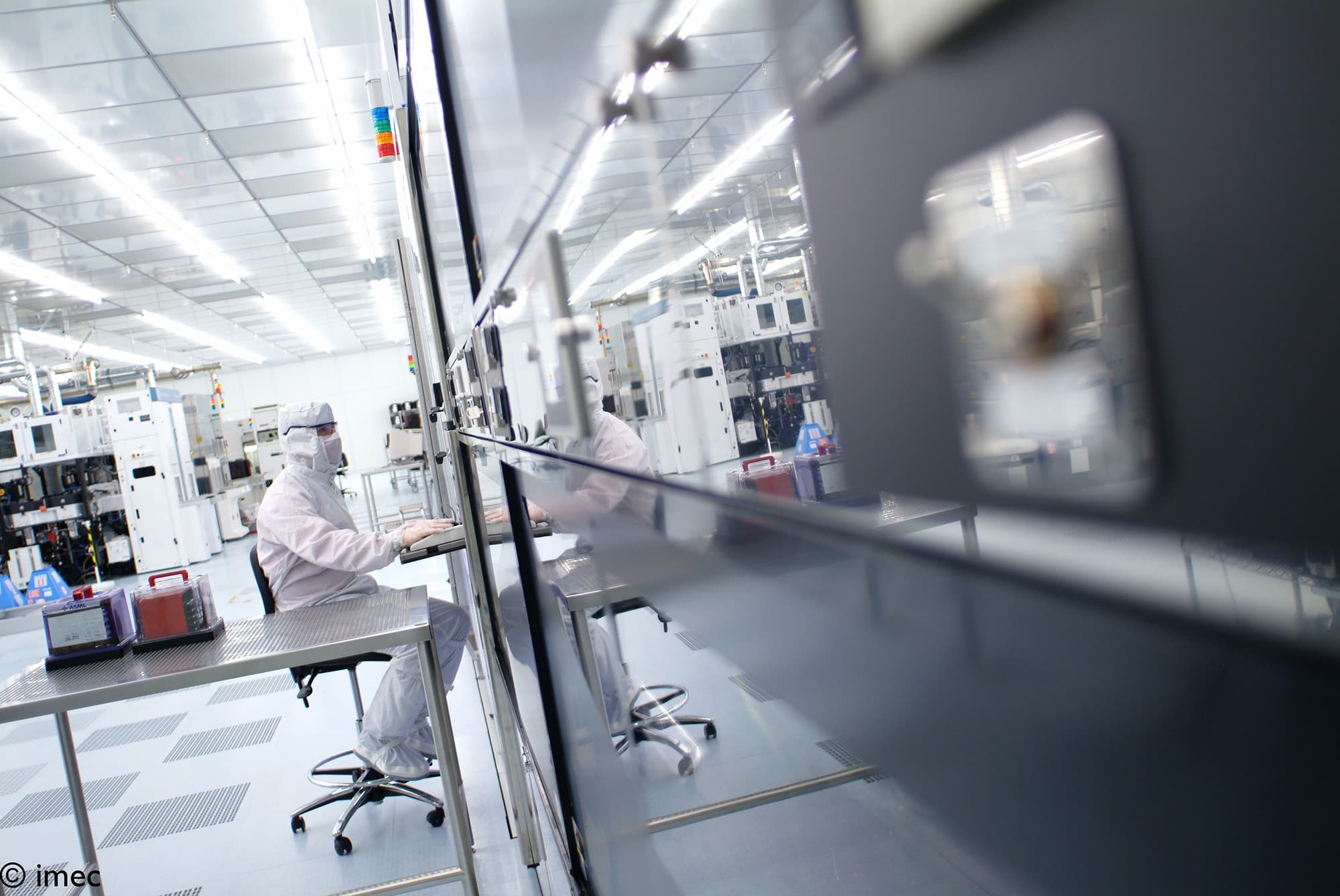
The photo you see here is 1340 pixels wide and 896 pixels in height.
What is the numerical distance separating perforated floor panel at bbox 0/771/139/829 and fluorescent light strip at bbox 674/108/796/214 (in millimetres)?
3670

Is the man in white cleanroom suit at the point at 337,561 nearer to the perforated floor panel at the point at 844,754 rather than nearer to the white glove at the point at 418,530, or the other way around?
the white glove at the point at 418,530

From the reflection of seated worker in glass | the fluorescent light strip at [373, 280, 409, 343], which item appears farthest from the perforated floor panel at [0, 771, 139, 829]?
the fluorescent light strip at [373, 280, 409, 343]

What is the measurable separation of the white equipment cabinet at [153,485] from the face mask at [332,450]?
647 centimetres

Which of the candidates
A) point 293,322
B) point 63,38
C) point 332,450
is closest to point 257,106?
point 63,38

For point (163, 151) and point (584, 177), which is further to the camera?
point (163, 151)

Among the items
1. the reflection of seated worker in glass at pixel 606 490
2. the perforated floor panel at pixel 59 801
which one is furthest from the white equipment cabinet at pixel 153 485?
the reflection of seated worker in glass at pixel 606 490

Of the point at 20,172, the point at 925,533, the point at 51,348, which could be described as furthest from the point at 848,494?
the point at 51,348

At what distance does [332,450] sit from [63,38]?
313cm

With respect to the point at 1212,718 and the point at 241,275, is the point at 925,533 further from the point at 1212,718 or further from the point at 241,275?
the point at 241,275

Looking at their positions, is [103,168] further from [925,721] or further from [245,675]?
→ [925,721]

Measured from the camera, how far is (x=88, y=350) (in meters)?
12.9

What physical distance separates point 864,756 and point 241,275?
36.3 ft

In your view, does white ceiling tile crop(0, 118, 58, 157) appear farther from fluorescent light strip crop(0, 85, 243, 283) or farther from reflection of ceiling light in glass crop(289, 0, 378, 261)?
reflection of ceiling light in glass crop(289, 0, 378, 261)

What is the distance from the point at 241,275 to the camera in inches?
388
